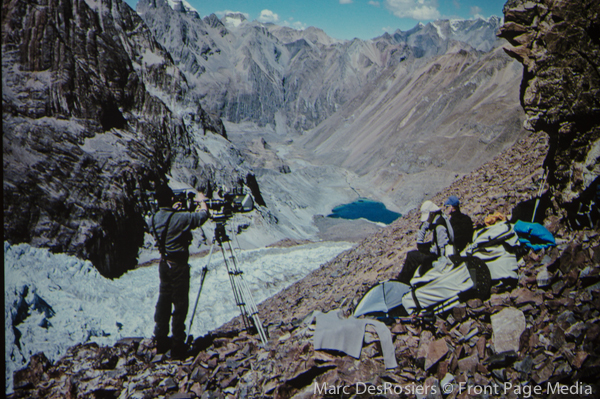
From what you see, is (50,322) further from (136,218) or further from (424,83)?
(424,83)

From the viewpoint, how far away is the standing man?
181 inches

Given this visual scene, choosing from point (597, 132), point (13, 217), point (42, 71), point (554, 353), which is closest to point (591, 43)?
point (597, 132)

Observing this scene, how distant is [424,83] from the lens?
6288 centimetres

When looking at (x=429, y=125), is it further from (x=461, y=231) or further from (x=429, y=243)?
(x=429, y=243)

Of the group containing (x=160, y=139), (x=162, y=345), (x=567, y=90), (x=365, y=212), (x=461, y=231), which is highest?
(x=160, y=139)

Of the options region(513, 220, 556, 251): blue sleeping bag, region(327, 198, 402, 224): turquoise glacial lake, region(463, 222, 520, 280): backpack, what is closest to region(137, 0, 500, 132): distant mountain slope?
region(327, 198, 402, 224): turquoise glacial lake

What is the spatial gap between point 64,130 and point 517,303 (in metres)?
18.4

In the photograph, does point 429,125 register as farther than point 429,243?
Yes

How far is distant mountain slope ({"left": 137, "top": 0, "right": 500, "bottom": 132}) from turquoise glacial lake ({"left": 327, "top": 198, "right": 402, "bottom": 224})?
226 feet

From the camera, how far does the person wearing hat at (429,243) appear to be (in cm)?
541

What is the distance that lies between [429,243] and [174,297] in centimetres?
390

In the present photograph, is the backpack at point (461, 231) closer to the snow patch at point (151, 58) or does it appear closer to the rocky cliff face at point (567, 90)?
the rocky cliff face at point (567, 90)

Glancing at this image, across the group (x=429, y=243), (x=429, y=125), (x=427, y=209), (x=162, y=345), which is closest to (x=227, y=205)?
(x=162, y=345)

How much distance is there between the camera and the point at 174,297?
4762 millimetres
